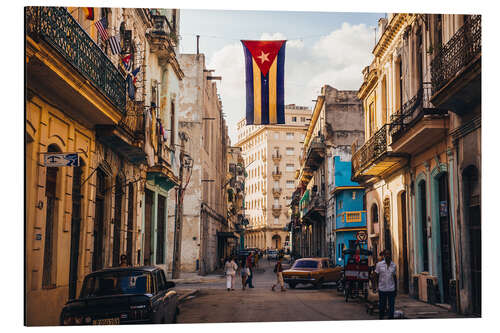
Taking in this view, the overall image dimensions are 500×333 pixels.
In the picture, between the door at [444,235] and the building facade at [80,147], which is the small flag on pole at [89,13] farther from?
the door at [444,235]

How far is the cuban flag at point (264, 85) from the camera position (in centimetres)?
1577

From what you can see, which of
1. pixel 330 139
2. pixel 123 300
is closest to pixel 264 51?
pixel 123 300

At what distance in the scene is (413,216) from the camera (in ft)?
65.9

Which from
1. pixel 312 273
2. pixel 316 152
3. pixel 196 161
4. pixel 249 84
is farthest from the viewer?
pixel 316 152

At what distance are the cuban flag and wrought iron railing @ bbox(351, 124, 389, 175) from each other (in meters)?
5.54

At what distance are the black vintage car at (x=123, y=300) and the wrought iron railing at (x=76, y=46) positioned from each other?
13.5ft

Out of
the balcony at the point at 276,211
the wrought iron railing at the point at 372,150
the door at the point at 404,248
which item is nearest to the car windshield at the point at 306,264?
the wrought iron railing at the point at 372,150

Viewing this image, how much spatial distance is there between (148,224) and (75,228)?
28.7 feet

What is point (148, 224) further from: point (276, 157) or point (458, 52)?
point (276, 157)

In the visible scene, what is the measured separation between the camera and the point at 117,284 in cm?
1137

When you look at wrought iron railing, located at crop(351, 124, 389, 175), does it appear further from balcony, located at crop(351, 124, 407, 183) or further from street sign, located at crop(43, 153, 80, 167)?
street sign, located at crop(43, 153, 80, 167)

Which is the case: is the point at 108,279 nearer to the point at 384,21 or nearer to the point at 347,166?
the point at 384,21

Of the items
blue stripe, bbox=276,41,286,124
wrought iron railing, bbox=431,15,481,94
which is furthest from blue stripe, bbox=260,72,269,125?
wrought iron railing, bbox=431,15,481,94

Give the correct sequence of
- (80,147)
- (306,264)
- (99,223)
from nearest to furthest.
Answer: (80,147)
(99,223)
(306,264)
